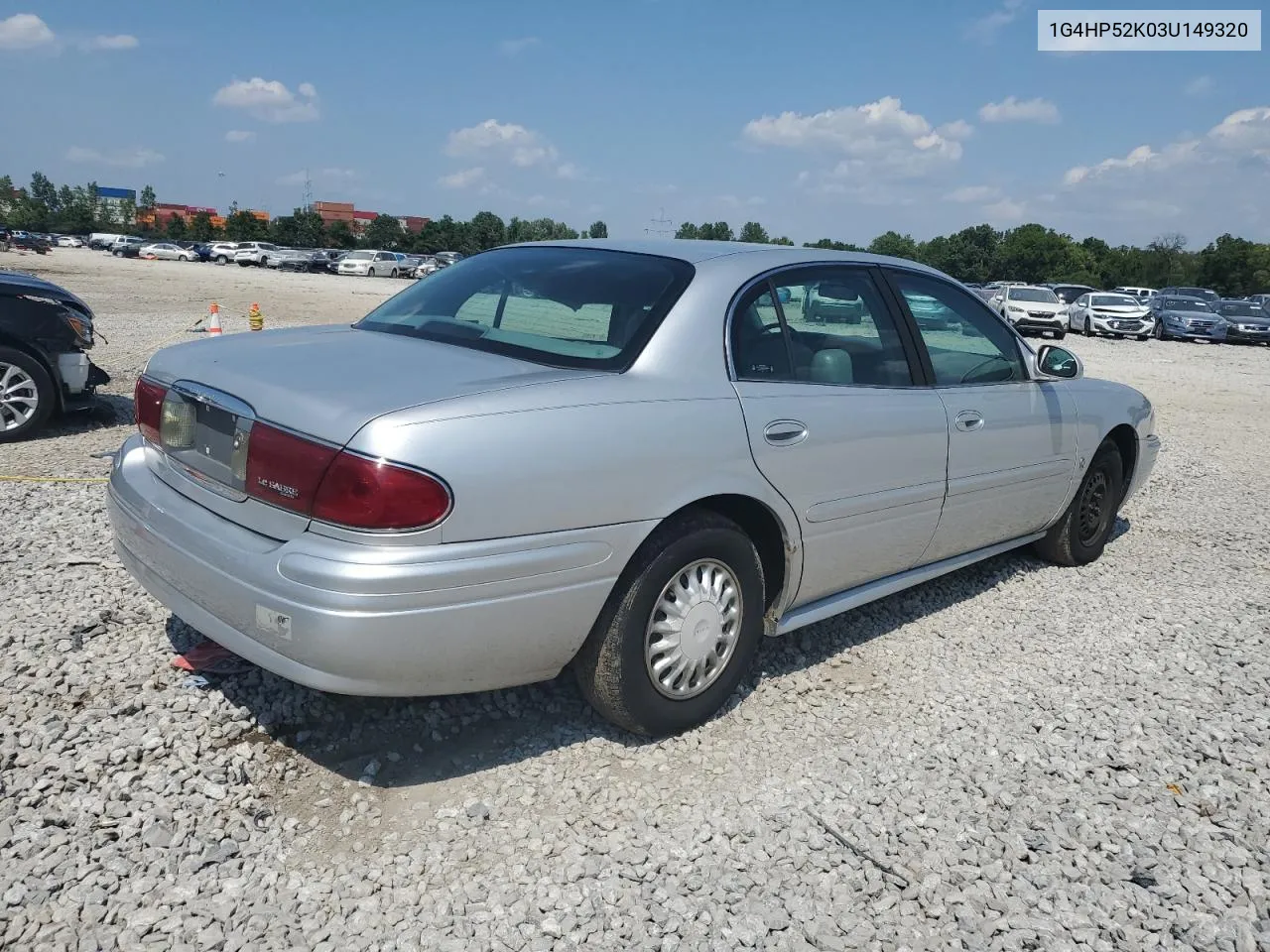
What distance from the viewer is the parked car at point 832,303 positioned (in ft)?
12.4

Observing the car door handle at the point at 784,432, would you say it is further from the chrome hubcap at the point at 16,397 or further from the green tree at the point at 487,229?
the green tree at the point at 487,229

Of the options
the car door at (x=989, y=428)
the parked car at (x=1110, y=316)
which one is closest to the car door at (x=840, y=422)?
the car door at (x=989, y=428)

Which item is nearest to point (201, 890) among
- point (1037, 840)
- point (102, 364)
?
point (1037, 840)

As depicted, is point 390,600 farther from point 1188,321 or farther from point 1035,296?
point 1188,321

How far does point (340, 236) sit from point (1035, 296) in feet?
263

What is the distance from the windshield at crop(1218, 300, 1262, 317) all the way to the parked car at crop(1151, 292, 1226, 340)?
198 centimetres

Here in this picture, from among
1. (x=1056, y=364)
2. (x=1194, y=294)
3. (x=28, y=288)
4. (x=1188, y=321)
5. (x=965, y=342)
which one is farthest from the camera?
(x=1194, y=294)

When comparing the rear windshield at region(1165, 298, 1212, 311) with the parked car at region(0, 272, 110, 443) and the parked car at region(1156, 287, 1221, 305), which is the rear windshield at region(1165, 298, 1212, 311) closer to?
the parked car at region(1156, 287, 1221, 305)

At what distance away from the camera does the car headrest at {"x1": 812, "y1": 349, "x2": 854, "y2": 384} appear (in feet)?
12.0

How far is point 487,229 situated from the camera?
90.2 meters

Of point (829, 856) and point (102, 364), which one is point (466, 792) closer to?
point (829, 856)

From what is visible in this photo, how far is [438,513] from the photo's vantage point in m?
2.55

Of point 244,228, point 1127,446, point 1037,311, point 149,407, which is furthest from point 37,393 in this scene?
point 244,228

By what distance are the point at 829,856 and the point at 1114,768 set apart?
121cm
